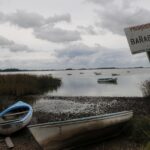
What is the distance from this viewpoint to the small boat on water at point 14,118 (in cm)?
1069

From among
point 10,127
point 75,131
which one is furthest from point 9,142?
point 75,131

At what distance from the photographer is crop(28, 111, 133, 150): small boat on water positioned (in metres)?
8.44

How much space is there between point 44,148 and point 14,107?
4.38 m

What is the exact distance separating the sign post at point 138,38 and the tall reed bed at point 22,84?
21.2m

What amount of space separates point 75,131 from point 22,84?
20.6 meters

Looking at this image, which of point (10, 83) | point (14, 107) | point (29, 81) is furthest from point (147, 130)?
point (29, 81)

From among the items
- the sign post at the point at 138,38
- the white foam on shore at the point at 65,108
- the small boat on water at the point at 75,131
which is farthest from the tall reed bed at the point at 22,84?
the sign post at the point at 138,38

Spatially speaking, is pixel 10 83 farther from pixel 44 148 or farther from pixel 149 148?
pixel 149 148

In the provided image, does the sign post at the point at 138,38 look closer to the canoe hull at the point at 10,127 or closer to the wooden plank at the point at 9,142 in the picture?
the wooden plank at the point at 9,142

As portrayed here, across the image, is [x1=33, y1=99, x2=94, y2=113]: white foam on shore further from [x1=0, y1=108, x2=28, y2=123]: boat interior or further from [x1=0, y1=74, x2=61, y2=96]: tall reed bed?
[x1=0, y1=74, x2=61, y2=96]: tall reed bed

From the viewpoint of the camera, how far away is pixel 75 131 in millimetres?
8820

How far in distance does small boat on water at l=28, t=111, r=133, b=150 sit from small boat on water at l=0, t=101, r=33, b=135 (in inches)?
101

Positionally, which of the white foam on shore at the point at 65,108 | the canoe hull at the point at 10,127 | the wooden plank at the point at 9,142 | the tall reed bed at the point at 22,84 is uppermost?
the tall reed bed at the point at 22,84

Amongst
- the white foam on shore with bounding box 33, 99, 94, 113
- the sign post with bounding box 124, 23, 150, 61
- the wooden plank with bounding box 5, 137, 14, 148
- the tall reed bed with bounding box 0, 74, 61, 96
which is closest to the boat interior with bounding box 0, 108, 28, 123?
the wooden plank with bounding box 5, 137, 14, 148
